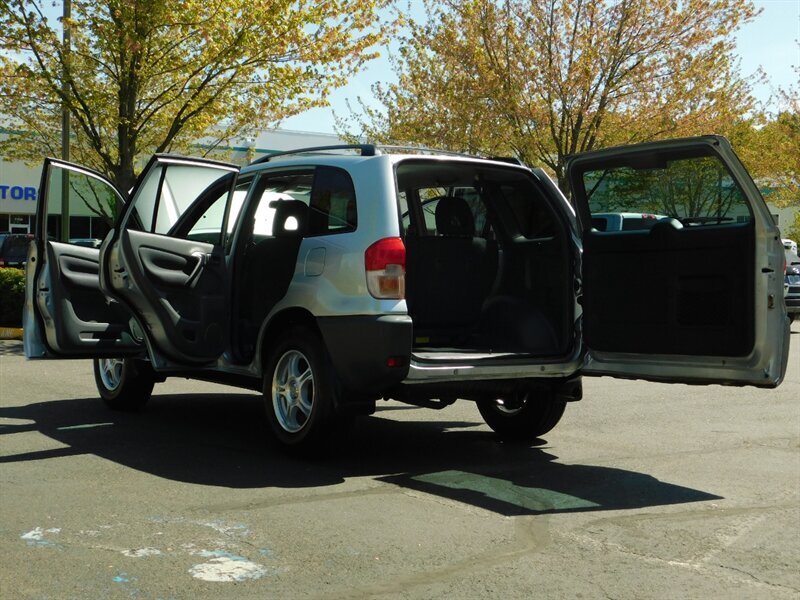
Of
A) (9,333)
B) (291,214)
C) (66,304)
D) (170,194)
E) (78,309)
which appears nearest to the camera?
(291,214)

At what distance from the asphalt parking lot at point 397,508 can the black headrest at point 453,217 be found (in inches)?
61.1

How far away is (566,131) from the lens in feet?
77.4

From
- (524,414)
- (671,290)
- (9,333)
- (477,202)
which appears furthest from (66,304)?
(9,333)

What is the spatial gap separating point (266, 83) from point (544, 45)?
269 inches

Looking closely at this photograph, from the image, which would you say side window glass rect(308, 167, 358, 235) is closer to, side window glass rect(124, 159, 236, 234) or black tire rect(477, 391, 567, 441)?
side window glass rect(124, 159, 236, 234)

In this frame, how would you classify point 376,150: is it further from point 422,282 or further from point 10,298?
point 10,298

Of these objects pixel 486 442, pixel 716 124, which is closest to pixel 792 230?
pixel 716 124

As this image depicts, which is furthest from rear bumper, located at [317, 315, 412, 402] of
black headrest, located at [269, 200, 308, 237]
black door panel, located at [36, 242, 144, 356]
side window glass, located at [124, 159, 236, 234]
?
black door panel, located at [36, 242, 144, 356]

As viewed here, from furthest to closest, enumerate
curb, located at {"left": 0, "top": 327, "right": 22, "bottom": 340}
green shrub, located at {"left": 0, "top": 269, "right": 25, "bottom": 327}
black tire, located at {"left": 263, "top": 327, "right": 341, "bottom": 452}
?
green shrub, located at {"left": 0, "top": 269, "right": 25, "bottom": 327} < curb, located at {"left": 0, "top": 327, "right": 22, "bottom": 340} < black tire, located at {"left": 263, "top": 327, "right": 341, "bottom": 452}

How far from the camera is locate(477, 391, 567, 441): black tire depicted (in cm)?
786

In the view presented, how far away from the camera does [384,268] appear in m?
6.50

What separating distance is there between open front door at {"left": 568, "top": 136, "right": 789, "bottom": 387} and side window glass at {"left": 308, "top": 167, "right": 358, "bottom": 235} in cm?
157

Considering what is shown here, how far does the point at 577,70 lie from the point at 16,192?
31.7m

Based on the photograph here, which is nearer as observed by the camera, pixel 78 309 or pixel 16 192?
pixel 78 309
